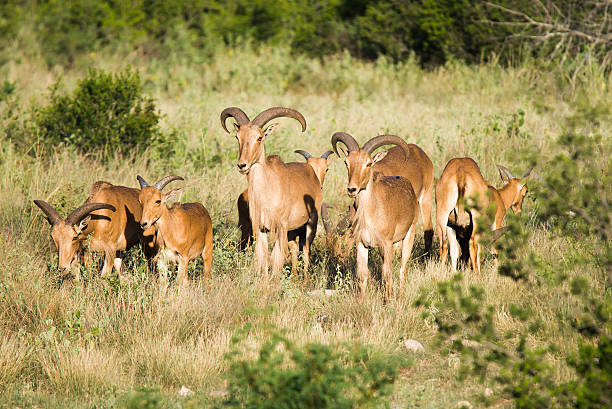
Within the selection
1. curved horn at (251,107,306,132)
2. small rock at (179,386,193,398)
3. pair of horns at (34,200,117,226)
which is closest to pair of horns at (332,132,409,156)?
curved horn at (251,107,306,132)

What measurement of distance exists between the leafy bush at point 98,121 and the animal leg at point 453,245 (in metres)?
6.19

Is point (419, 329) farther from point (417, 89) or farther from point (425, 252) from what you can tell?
point (417, 89)

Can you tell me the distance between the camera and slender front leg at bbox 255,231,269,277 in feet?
29.3

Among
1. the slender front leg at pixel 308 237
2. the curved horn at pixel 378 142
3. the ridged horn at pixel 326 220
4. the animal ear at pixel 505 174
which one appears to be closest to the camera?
the curved horn at pixel 378 142

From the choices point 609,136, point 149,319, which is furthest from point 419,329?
point 609,136

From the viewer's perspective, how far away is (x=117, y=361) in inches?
259

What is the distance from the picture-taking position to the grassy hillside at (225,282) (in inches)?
249

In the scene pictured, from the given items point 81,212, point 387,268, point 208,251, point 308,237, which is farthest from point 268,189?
point 81,212

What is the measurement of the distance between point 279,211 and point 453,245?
7.72 feet

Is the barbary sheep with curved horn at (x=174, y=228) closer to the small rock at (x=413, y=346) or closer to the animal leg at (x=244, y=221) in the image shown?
the animal leg at (x=244, y=221)

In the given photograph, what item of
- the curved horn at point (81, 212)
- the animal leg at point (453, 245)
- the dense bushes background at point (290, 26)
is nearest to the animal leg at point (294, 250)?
the animal leg at point (453, 245)

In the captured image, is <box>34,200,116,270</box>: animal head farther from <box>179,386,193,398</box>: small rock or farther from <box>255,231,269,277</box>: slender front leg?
<box>179,386,193,398</box>: small rock

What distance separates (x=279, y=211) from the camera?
9.23m

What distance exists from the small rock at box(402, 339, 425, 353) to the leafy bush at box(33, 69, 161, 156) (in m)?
Answer: 7.61
